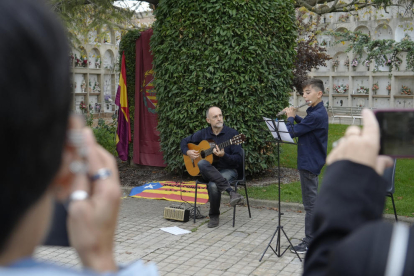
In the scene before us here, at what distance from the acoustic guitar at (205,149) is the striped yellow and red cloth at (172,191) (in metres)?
0.92

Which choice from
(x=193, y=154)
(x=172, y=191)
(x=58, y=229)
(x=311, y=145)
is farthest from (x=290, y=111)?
(x=58, y=229)

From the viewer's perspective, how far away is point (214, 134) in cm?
716

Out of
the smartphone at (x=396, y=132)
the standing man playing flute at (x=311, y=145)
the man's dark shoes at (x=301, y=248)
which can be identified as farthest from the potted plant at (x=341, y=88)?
the smartphone at (x=396, y=132)

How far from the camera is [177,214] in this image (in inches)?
273

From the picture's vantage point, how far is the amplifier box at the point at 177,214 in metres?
6.89

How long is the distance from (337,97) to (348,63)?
1.90 m

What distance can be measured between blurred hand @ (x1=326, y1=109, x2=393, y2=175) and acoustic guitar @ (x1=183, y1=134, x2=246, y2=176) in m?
5.76

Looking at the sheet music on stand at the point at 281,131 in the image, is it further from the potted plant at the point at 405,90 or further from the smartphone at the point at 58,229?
the potted plant at the point at 405,90

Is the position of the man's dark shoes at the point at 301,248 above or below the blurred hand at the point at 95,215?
below

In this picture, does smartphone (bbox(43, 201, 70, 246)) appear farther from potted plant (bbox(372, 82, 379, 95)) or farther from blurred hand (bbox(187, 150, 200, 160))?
potted plant (bbox(372, 82, 379, 95))

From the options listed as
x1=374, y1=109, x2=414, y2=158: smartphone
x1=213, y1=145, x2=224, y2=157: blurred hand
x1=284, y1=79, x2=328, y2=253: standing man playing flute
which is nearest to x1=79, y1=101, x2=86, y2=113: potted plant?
x1=213, y1=145, x2=224, y2=157: blurred hand

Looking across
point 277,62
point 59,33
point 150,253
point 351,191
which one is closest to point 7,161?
point 59,33

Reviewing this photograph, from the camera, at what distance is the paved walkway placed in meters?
5.11

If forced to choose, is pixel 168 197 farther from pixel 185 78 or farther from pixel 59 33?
pixel 59 33
